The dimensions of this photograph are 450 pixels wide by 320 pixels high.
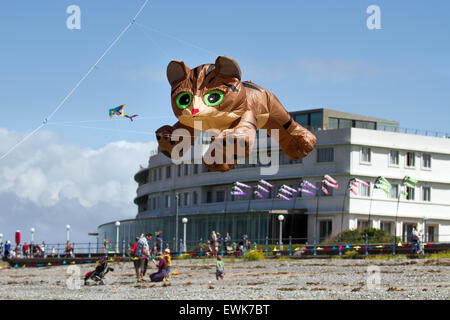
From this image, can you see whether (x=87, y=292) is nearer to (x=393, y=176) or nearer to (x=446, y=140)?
(x=393, y=176)

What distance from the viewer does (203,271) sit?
45312 millimetres

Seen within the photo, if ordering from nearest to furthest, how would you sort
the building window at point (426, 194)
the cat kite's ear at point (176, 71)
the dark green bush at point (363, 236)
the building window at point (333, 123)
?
1. the cat kite's ear at point (176, 71)
2. the dark green bush at point (363, 236)
3. the building window at point (426, 194)
4. the building window at point (333, 123)

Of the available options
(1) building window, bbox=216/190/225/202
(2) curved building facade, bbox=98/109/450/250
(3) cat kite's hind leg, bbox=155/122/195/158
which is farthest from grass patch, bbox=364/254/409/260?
(1) building window, bbox=216/190/225/202

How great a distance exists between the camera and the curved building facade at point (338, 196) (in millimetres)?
75750

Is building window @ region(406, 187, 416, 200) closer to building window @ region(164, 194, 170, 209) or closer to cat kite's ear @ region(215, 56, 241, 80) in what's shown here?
building window @ region(164, 194, 170, 209)

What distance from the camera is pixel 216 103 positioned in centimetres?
1538

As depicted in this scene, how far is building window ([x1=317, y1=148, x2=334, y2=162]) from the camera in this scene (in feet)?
253

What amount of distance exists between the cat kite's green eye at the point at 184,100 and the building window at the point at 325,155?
62276 millimetres

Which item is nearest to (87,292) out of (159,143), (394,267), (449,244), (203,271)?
(203,271)

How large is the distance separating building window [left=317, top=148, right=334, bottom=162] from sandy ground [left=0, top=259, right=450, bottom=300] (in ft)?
91.4

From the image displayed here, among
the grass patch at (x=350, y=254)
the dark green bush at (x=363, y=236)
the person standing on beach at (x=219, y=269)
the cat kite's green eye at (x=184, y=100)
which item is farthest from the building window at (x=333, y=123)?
the cat kite's green eye at (x=184, y=100)

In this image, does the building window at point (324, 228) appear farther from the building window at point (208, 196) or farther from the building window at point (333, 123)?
the building window at point (208, 196)

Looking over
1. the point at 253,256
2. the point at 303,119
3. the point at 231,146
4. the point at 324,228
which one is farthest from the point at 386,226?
the point at 231,146
